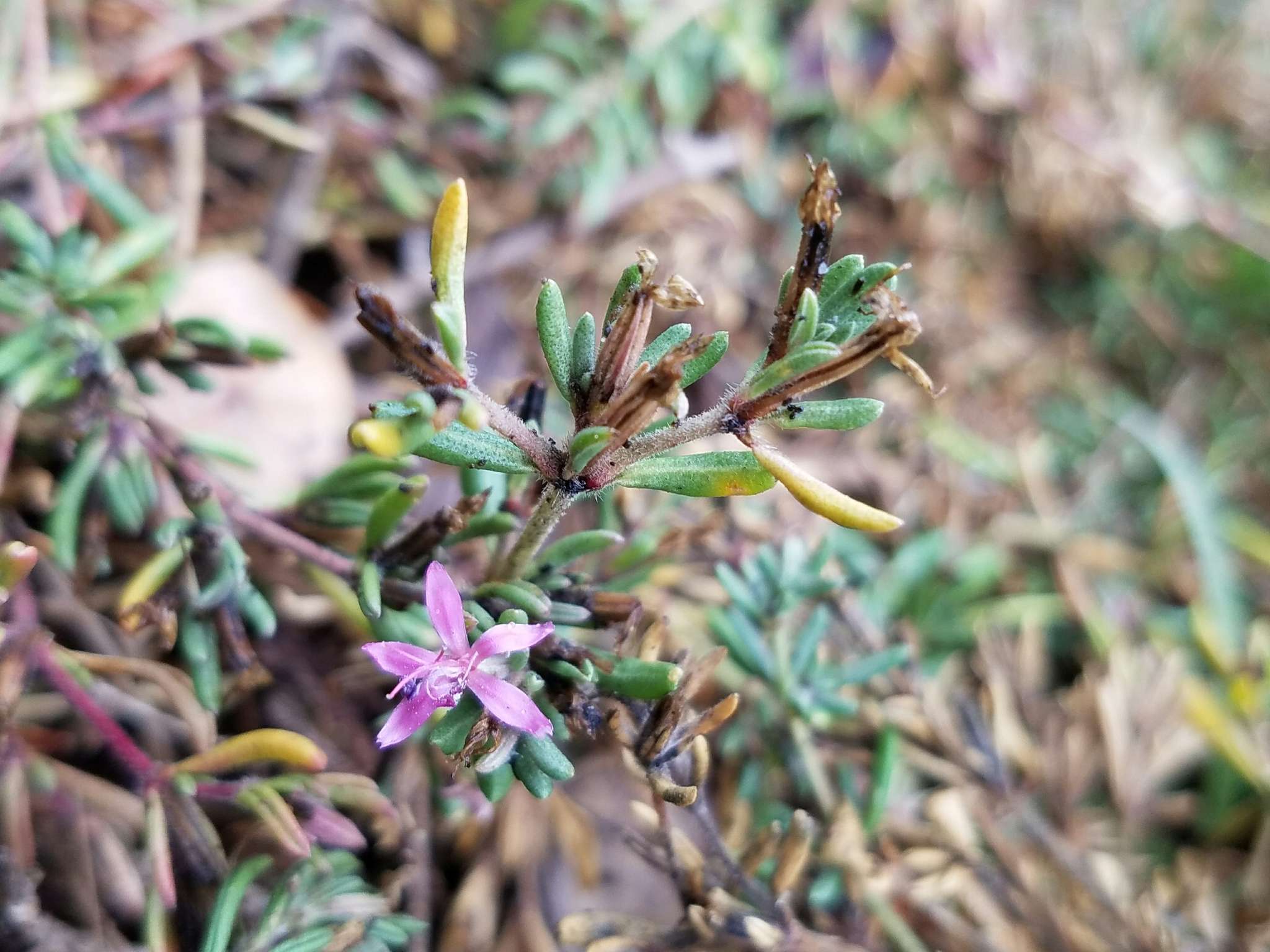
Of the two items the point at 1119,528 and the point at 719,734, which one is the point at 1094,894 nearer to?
the point at 719,734

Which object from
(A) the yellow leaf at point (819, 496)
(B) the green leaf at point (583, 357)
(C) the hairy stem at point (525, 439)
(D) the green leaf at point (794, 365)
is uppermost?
(D) the green leaf at point (794, 365)

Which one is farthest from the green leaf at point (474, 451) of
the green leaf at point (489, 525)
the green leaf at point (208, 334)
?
the green leaf at point (208, 334)

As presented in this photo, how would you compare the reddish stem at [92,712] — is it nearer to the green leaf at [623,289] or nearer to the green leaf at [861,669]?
the green leaf at [623,289]

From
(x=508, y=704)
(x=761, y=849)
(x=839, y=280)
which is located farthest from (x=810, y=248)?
(x=761, y=849)

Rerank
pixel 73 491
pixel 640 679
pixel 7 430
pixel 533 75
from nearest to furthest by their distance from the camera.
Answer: pixel 640 679, pixel 73 491, pixel 7 430, pixel 533 75

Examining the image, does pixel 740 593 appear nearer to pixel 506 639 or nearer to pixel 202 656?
pixel 506 639

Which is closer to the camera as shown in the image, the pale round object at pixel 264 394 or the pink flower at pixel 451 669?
the pink flower at pixel 451 669
